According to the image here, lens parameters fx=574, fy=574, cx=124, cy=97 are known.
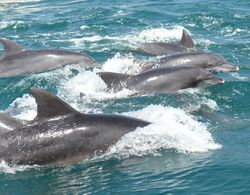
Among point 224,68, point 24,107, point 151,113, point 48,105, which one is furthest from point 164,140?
point 224,68

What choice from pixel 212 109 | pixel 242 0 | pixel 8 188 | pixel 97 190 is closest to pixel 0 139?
pixel 8 188

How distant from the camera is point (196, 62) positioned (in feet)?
70.4

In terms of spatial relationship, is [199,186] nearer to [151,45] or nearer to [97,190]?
[97,190]

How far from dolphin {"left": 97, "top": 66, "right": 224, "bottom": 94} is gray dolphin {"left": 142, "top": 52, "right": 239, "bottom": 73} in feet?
6.05

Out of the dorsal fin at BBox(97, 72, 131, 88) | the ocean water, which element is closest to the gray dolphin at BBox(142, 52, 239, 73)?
the ocean water

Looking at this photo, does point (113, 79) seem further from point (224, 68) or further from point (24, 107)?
point (224, 68)

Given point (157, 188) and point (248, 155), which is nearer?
point (157, 188)

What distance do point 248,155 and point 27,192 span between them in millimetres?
4780

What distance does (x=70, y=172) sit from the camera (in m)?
12.1

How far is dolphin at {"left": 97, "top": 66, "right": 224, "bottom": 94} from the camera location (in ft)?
61.3

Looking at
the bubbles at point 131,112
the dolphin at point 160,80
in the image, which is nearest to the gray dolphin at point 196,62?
the bubbles at point 131,112

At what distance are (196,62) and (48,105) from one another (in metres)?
10.1

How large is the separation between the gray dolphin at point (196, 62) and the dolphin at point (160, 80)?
1845mm

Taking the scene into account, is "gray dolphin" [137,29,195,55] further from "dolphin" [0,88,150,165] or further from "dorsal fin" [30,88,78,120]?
"dorsal fin" [30,88,78,120]
